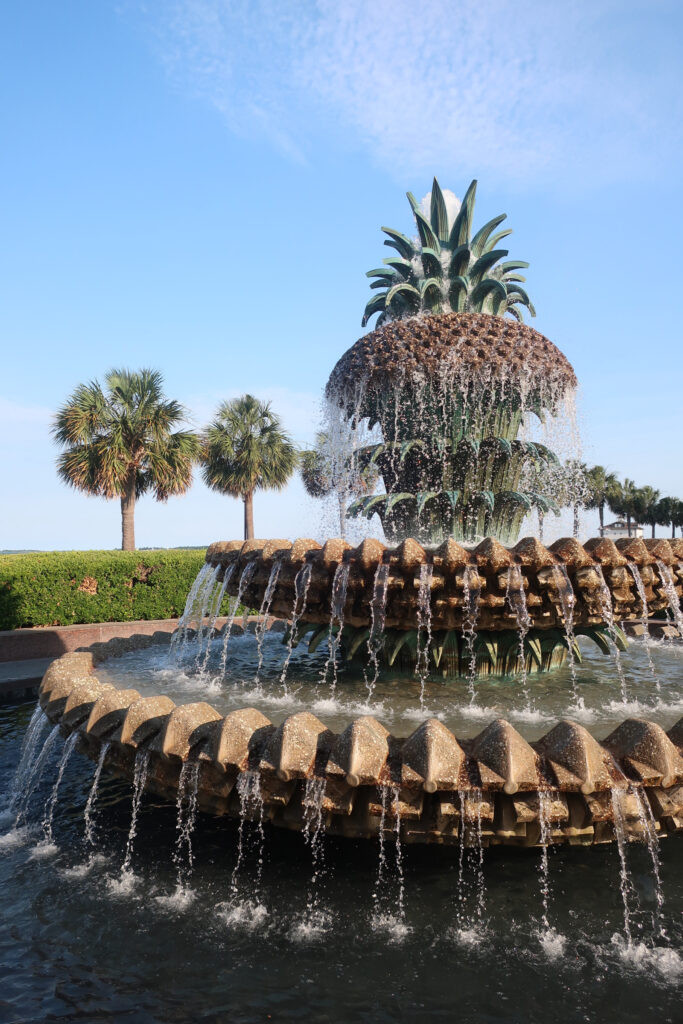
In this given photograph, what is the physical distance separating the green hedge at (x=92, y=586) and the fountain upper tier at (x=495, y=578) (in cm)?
1202

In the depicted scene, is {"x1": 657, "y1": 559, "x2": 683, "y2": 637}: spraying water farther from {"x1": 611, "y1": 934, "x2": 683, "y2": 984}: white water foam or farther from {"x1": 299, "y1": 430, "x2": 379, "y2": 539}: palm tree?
{"x1": 299, "y1": 430, "x2": 379, "y2": 539}: palm tree

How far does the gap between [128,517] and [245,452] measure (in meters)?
7.38

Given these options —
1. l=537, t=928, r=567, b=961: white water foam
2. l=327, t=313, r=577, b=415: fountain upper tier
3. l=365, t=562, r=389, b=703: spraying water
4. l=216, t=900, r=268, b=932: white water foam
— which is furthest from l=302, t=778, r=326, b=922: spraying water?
l=327, t=313, r=577, b=415: fountain upper tier

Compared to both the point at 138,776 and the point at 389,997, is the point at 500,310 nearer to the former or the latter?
the point at 138,776

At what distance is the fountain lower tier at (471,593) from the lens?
17.1 feet

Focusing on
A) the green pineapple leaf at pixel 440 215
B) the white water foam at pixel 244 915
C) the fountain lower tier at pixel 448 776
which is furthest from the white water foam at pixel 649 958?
the green pineapple leaf at pixel 440 215

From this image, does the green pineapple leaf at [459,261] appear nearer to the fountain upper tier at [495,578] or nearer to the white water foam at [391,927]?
the fountain upper tier at [495,578]

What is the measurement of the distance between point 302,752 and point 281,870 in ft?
3.74

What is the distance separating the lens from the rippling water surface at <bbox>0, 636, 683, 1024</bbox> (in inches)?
116

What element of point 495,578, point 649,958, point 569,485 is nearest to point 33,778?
→ point 495,578

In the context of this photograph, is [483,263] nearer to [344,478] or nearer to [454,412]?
[454,412]

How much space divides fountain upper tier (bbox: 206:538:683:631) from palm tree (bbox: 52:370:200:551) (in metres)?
21.8

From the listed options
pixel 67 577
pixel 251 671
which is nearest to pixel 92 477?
pixel 67 577

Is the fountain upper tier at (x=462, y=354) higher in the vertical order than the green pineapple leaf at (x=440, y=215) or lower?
lower
